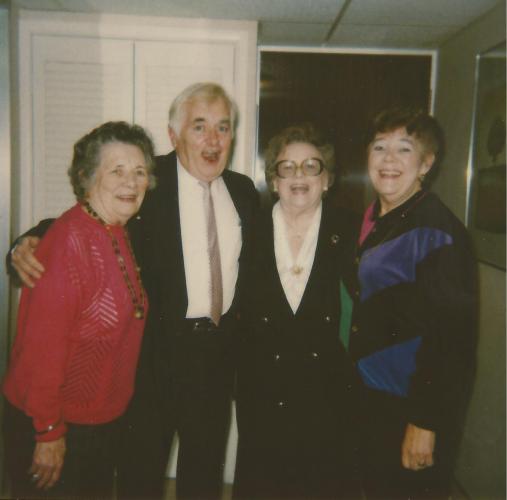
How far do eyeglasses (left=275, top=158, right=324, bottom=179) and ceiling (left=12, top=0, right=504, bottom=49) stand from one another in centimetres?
68

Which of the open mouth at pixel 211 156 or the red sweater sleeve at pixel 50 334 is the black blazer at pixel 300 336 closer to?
the open mouth at pixel 211 156

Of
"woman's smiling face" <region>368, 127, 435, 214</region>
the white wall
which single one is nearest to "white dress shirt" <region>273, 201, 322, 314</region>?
"woman's smiling face" <region>368, 127, 435, 214</region>

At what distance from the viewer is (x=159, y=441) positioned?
1540 millimetres

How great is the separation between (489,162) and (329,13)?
2.92 feet

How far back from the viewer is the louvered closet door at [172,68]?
6.66ft

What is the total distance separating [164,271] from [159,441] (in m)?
0.59

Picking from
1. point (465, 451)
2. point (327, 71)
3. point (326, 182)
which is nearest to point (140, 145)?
point (326, 182)

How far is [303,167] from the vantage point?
4.94 feet

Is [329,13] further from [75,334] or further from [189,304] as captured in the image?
[75,334]

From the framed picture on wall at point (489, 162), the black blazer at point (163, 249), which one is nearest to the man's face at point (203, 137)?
the black blazer at point (163, 249)

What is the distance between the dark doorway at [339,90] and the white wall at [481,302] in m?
0.23

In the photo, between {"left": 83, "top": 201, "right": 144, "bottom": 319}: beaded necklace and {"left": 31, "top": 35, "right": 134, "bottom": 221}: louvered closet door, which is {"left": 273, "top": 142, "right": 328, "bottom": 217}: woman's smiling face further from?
{"left": 31, "top": 35, "right": 134, "bottom": 221}: louvered closet door

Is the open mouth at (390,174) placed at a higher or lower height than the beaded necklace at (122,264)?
higher

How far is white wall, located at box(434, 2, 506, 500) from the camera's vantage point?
5.65ft
